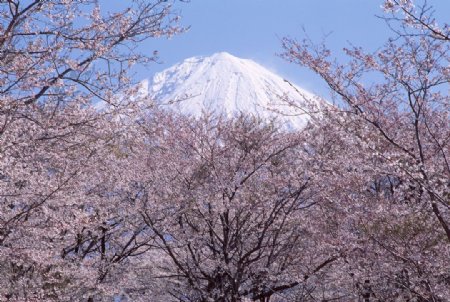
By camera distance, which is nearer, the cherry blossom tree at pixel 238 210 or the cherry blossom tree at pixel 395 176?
the cherry blossom tree at pixel 395 176

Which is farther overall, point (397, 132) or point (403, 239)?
point (397, 132)

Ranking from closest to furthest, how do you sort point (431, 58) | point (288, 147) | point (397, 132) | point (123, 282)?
point (431, 58) < point (397, 132) < point (288, 147) < point (123, 282)

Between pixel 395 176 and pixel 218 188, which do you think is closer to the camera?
pixel 395 176

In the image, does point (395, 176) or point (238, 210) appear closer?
point (395, 176)

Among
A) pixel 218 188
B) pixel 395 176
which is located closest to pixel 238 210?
pixel 218 188

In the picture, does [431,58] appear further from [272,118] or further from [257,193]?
[272,118]

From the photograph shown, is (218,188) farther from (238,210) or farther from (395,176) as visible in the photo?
(395,176)

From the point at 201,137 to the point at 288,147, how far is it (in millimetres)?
1592

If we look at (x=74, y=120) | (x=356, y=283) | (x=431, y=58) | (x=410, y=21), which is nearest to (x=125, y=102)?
(x=74, y=120)

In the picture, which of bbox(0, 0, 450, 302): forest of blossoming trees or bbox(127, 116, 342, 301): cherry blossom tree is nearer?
bbox(0, 0, 450, 302): forest of blossoming trees

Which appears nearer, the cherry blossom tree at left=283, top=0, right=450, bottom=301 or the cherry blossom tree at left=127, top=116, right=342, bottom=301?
the cherry blossom tree at left=283, top=0, right=450, bottom=301

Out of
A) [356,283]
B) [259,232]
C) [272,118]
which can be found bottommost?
[356,283]

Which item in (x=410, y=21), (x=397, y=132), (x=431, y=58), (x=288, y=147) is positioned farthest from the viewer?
(x=288, y=147)

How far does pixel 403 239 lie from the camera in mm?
5539
